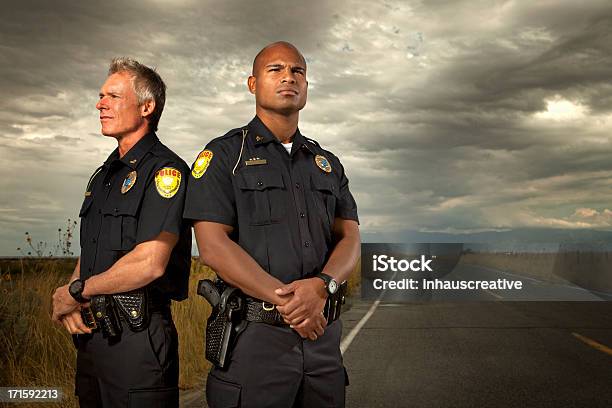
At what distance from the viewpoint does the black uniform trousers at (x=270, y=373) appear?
3.25 m

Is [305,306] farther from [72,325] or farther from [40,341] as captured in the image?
[40,341]

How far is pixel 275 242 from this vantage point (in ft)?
11.0

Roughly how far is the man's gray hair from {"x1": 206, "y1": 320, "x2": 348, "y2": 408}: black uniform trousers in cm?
141

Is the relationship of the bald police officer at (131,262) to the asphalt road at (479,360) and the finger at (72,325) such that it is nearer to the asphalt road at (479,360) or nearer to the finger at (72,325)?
the finger at (72,325)

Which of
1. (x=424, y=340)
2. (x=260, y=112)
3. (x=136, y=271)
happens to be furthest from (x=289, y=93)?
(x=424, y=340)

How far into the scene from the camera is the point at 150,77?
12.9 ft

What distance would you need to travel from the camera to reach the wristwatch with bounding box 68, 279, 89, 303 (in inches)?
142

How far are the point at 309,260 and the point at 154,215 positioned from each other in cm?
82

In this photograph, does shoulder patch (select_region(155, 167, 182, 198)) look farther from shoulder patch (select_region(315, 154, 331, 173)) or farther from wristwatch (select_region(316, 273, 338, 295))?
wristwatch (select_region(316, 273, 338, 295))

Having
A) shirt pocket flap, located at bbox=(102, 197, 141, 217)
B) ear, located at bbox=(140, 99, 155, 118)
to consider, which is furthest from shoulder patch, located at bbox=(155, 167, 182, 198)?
ear, located at bbox=(140, 99, 155, 118)

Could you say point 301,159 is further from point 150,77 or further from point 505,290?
point 505,290

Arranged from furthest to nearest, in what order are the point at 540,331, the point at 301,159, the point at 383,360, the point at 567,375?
the point at 540,331, the point at 383,360, the point at 567,375, the point at 301,159

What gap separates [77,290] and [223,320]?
84 centimetres

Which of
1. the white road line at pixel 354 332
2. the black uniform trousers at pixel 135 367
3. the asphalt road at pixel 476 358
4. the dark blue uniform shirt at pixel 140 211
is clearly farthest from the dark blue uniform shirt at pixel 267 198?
the white road line at pixel 354 332
